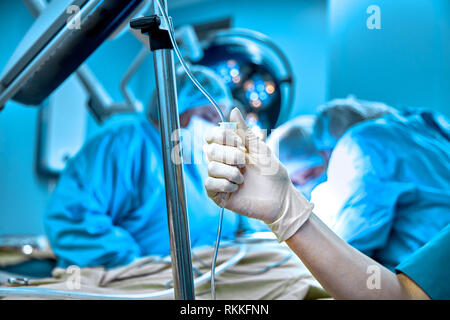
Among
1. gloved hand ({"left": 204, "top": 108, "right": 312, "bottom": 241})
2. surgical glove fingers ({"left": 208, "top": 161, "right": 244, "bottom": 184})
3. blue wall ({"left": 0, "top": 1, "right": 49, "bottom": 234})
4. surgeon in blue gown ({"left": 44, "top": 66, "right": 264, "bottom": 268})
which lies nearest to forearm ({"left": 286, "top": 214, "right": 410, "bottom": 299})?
gloved hand ({"left": 204, "top": 108, "right": 312, "bottom": 241})

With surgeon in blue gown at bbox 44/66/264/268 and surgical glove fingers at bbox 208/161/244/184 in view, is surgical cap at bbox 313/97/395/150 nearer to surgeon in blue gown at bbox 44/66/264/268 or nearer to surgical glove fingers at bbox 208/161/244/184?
surgeon in blue gown at bbox 44/66/264/268

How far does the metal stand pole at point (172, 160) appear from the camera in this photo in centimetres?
53

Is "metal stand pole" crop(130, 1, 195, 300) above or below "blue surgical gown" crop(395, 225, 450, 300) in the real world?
above

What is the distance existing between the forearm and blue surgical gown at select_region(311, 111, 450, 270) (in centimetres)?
16

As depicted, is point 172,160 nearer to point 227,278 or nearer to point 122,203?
point 227,278

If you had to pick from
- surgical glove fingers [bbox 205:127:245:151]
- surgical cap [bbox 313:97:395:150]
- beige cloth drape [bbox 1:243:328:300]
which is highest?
surgical cap [bbox 313:97:395:150]

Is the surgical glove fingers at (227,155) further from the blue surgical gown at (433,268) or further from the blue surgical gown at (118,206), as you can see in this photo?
the blue surgical gown at (118,206)

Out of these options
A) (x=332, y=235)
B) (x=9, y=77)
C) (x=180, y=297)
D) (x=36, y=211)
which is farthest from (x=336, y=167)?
(x=36, y=211)

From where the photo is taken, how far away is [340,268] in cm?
60

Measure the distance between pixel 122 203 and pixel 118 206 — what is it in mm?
18

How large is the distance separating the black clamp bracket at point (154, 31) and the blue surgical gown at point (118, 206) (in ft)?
2.26

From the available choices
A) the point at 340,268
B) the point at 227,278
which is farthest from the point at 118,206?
the point at 340,268

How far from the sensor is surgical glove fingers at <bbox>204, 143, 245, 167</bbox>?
56 cm

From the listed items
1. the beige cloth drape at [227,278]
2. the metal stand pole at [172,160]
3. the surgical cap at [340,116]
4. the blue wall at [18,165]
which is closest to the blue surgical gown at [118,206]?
the beige cloth drape at [227,278]
